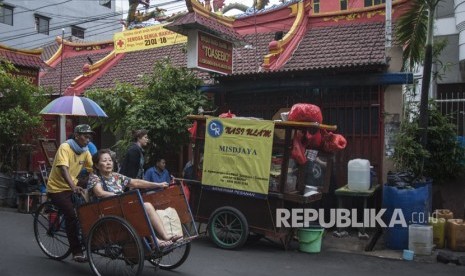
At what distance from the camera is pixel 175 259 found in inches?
235

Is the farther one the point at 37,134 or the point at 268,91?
the point at 37,134

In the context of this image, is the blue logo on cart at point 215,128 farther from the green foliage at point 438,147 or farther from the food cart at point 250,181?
the green foliage at point 438,147

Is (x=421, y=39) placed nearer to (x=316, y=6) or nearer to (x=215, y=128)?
(x=215, y=128)

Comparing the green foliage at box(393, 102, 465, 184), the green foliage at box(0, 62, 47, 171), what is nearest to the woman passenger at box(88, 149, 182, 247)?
the green foliage at box(393, 102, 465, 184)

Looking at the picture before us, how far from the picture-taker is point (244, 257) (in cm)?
675

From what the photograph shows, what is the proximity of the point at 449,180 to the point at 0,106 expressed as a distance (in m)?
10.4

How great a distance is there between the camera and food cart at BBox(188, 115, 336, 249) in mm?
6977

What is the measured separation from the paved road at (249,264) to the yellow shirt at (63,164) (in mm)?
1002

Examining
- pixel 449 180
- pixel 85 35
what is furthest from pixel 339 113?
pixel 85 35

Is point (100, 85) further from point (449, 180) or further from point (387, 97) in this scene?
point (449, 180)

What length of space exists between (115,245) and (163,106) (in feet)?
16.4

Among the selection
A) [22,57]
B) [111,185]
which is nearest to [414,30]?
[111,185]

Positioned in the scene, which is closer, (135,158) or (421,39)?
(135,158)

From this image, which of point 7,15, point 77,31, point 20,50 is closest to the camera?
point 20,50
